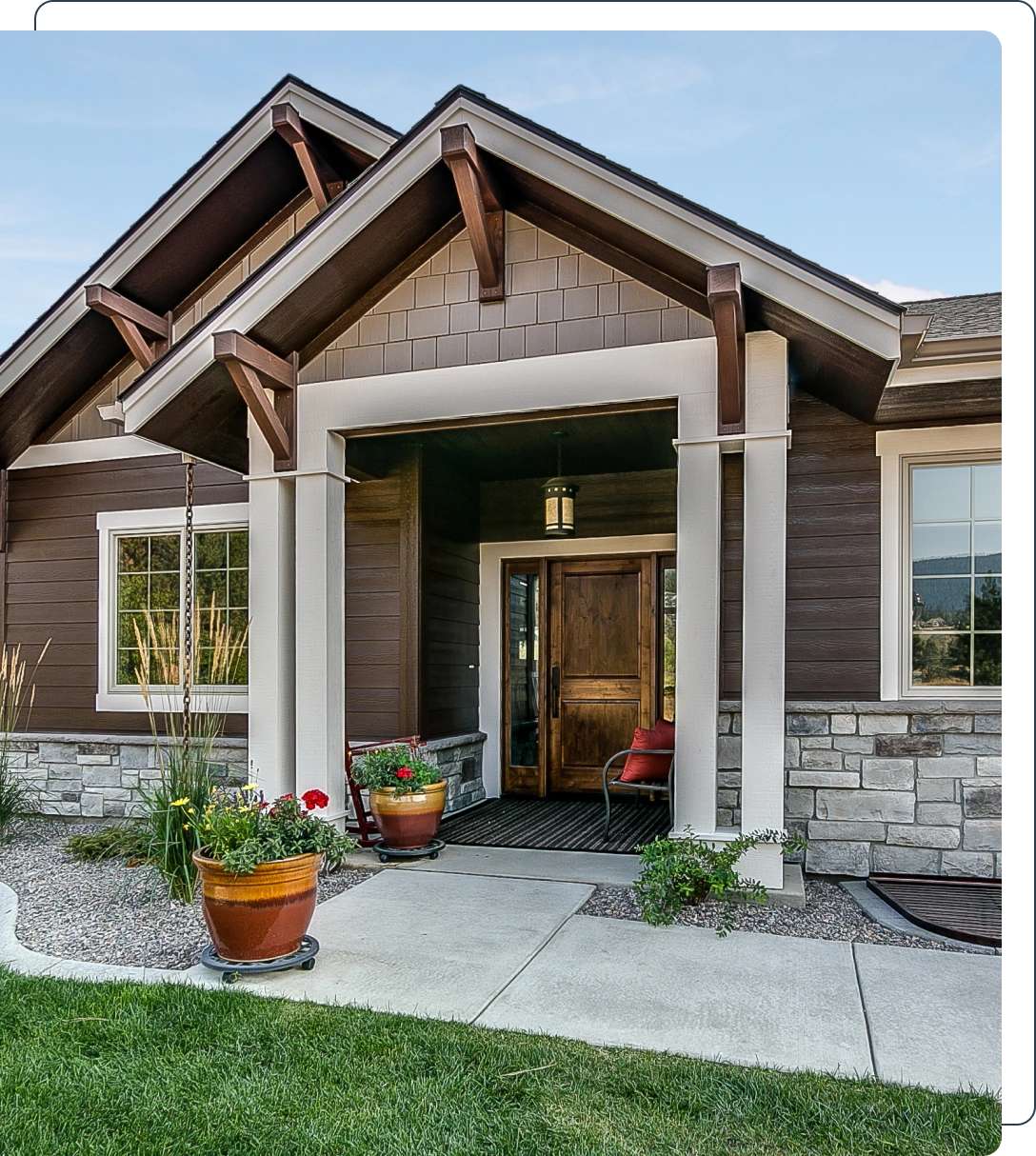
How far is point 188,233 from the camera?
21.0ft

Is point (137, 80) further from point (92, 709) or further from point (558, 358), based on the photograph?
point (92, 709)

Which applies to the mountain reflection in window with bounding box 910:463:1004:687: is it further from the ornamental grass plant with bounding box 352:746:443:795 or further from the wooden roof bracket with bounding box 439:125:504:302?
the ornamental grass plant with bounding box 352:746:443:795

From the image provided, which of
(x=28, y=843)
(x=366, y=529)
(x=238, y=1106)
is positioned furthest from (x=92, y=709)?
(x=238, y=1106)

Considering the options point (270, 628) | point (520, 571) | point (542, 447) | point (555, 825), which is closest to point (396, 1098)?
point (270, 628)

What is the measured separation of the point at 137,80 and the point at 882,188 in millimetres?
1479

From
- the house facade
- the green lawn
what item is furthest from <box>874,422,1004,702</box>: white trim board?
the green lawn

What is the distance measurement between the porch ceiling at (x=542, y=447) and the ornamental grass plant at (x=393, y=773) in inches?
76.2

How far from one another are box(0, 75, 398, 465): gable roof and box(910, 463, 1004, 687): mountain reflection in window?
14.1 ft

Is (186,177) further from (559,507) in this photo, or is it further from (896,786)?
(896,786)

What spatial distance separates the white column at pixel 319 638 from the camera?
16.4ft

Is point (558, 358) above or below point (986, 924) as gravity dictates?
above

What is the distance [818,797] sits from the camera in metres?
4.98

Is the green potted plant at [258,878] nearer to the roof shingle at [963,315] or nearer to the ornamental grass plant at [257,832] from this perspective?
the ornamental grass plant at [257,832]

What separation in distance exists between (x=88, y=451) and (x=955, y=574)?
6.38m
